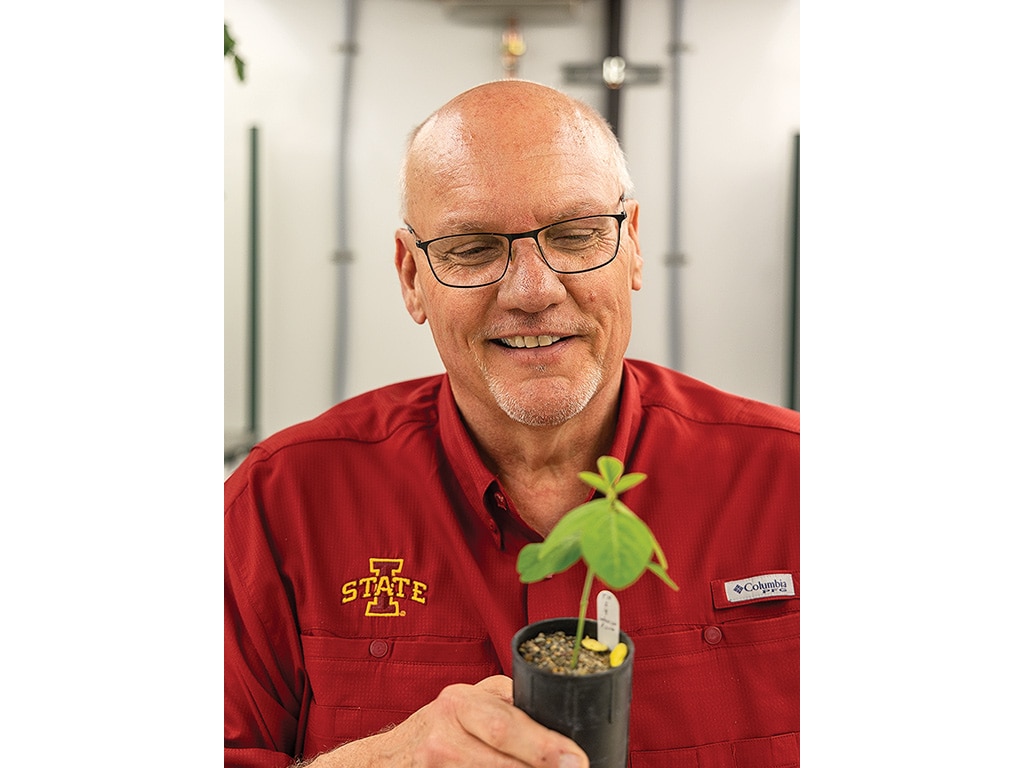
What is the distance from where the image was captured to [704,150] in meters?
1.25

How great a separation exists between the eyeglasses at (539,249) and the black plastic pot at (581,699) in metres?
0.43

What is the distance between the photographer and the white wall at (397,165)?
1229 mm

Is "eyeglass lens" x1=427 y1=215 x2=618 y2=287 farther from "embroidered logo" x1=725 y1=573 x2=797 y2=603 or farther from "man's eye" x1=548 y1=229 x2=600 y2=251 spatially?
"embroidered logo" x1=725 y1=573 x2=797 y2=603

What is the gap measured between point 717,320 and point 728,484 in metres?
0.22

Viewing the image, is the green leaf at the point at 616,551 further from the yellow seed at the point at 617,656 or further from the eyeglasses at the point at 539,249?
the eyeglasses at the point at 539,249

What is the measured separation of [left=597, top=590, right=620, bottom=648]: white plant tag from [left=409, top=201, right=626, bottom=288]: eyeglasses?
408mm

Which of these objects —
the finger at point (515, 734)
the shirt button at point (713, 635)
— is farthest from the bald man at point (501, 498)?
the finger at point (515, 734)

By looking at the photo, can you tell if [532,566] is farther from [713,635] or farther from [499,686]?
[713,635]

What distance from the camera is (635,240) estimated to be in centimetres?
124

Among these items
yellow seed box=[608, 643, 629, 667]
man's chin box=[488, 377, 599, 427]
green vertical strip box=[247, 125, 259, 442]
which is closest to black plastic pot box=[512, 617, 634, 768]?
yellow seed box=[608, 643, 629, 667]

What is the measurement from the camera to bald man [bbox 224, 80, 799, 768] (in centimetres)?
112

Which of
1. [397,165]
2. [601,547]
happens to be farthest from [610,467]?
[397,165]
